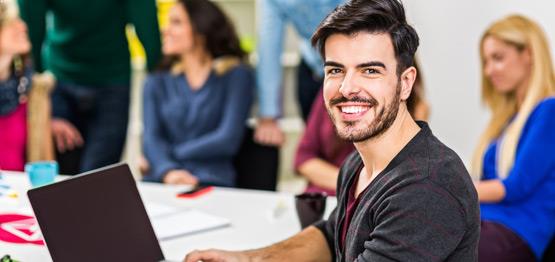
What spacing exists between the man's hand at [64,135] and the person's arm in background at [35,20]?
398 mm

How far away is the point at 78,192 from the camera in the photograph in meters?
1.46

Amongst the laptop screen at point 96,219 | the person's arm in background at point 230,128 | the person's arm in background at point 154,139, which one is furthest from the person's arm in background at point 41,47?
the laptop screen at point 96,219

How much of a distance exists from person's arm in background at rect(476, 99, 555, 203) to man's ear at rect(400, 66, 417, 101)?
86cm

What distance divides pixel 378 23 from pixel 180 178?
167 centimetres

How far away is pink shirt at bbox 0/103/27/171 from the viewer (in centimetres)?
286

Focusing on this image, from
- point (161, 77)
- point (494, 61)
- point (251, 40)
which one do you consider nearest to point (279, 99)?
point (161, 77)

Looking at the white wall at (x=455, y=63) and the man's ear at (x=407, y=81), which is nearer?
the man's ear at (x=407, y=81)

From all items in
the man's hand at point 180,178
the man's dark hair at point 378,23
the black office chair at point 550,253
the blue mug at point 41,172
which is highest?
the man's dark hair at point 378,23

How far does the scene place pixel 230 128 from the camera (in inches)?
114

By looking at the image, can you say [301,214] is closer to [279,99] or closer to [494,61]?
[494,61]

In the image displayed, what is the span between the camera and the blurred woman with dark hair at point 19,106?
287 cm

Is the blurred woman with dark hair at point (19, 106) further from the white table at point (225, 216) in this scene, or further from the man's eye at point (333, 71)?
the man's eye at point (333, 71)

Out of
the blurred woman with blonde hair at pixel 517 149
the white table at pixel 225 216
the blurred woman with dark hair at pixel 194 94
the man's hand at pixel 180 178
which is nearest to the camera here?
the white table at pixel 225 216

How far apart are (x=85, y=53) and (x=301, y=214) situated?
1838 millimetres
